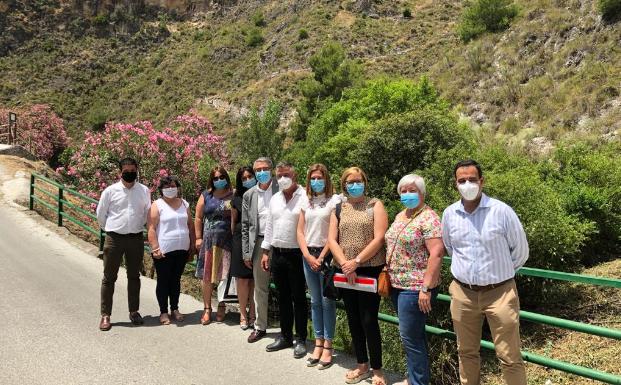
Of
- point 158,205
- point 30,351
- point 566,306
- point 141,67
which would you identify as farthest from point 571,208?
point 141,67

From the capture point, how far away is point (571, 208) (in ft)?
34.3

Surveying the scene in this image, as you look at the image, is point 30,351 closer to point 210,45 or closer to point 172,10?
point 210,45

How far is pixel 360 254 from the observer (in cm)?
405

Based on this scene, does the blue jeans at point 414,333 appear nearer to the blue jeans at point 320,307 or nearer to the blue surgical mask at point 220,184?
the blue jeans at point 320,307

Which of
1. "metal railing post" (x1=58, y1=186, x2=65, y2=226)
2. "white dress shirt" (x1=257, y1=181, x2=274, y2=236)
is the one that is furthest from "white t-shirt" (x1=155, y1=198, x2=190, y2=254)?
"metal railing post" (x1=58, y1=186, x2=65, y2=226)

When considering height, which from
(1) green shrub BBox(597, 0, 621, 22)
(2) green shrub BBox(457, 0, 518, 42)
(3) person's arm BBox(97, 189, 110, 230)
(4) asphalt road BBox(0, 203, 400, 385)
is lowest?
(4) asphalt road BBox(0, 203, 400, 385)

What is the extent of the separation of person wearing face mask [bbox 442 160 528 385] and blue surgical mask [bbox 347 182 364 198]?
0.87m

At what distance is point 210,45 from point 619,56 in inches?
2236

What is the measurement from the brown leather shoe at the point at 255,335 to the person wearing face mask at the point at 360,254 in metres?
1.34

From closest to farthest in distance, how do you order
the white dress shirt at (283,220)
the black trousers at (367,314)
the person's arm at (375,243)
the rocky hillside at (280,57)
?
the person's arm at (375,243) → the black trousers at (367,314) → the white dress shirt at (283,220) → the rocky hillside at (280,57)

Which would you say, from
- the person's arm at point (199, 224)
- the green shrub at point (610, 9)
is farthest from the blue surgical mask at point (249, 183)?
the green shrub at point (610, 9)

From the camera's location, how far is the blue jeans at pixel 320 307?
457 centimetres

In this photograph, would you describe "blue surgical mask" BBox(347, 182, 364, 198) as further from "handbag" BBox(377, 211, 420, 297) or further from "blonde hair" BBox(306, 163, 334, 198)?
"handbag" BBox(377, 211, 420, 297)

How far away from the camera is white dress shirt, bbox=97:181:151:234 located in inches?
226
